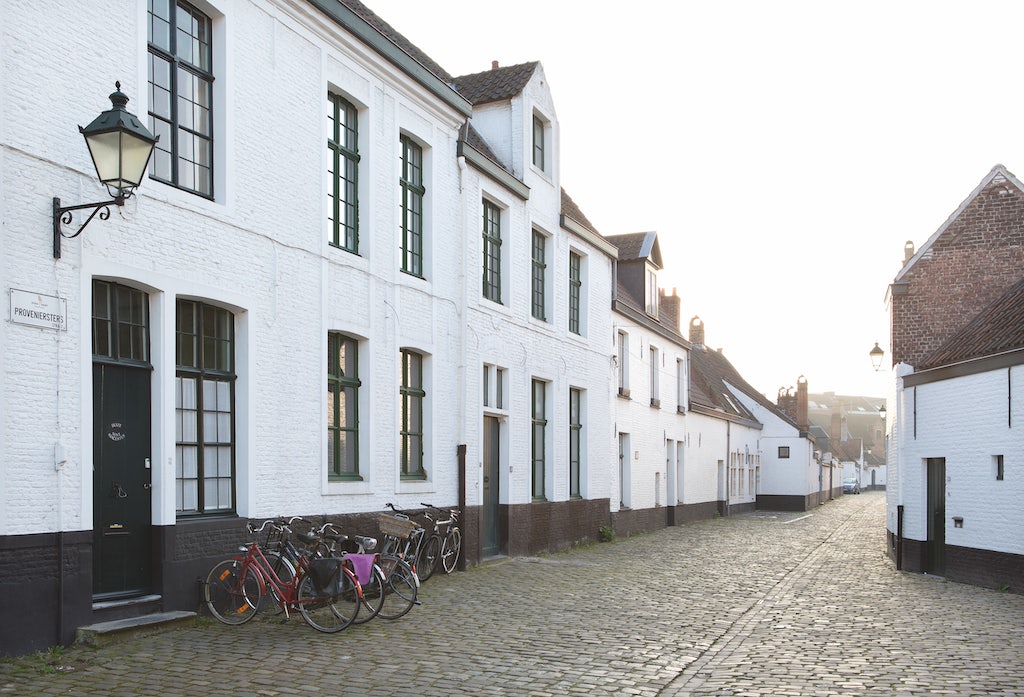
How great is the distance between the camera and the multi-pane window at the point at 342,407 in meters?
13.2

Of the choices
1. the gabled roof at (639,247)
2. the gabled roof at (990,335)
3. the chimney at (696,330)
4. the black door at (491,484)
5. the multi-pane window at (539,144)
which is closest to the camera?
the gabled roof at (990,335)

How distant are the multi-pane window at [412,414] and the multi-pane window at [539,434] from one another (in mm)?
4824

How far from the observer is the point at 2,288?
27.4 feet

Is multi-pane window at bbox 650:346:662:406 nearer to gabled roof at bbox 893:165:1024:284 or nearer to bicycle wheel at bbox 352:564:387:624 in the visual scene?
gabled roof at bbox 893:165:1024:284

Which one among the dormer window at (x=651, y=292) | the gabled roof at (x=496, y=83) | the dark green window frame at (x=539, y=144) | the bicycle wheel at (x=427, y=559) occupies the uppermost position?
the gabled roof at (x=496, y=83)

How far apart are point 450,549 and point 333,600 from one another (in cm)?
549

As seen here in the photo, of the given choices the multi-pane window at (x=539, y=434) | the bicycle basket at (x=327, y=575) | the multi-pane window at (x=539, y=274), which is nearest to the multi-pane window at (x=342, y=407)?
the bicycle basket at (x=327, y=575)

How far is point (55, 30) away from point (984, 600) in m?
13.1

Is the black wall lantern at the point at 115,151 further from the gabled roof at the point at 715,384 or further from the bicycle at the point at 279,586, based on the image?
the gabled roof at the point at 715,384

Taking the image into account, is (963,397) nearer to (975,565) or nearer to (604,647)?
(975,565)

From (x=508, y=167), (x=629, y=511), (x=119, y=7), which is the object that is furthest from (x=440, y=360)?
(x=629, y=511)

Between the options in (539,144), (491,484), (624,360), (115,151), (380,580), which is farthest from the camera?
(624,360)

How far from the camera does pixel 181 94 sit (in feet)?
35.0

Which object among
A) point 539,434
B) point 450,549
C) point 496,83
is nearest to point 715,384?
point 539,434
